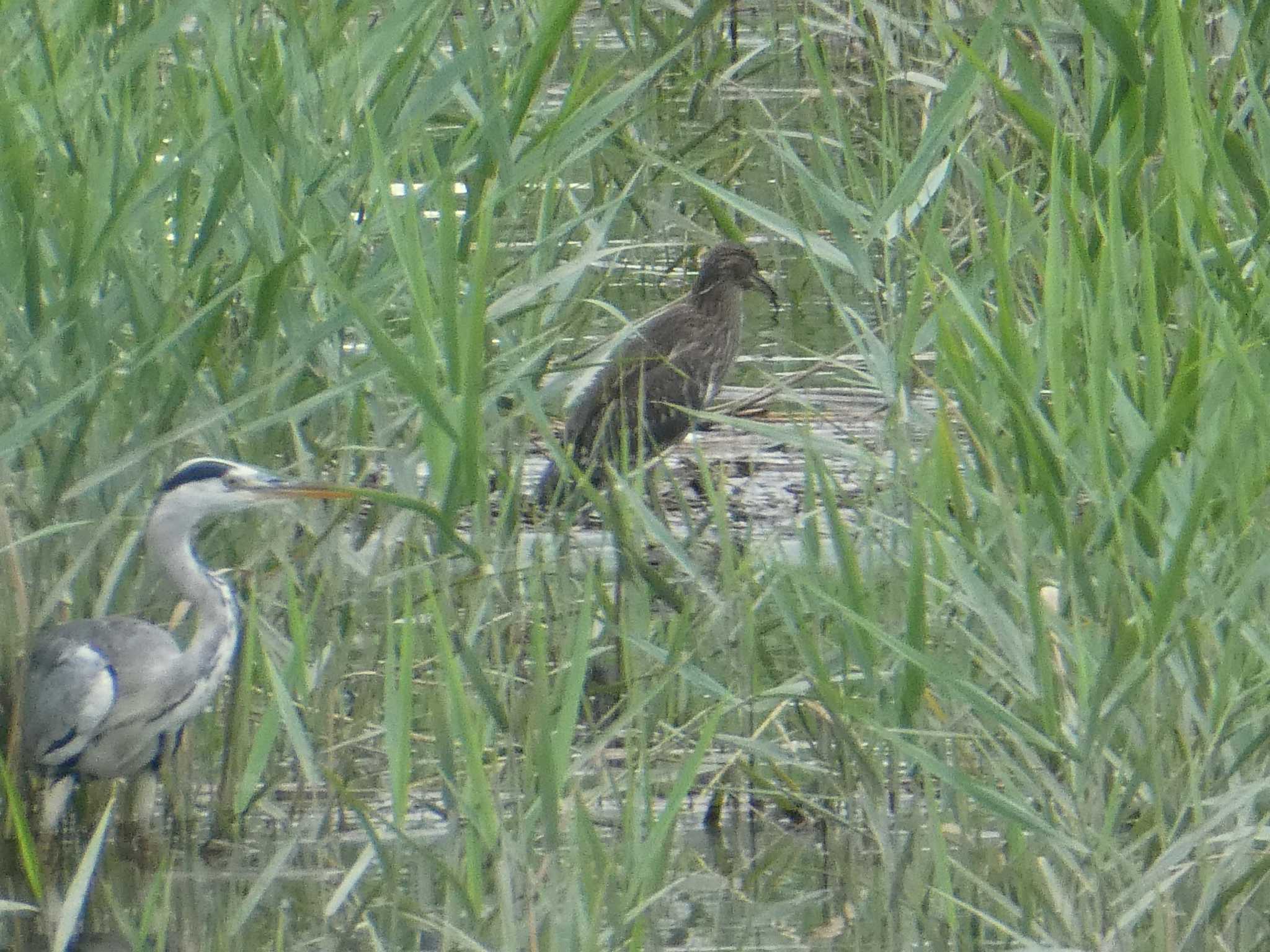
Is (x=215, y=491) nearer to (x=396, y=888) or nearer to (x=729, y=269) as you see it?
(x=396, y=888)

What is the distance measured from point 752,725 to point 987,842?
0.66 m

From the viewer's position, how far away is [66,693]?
3.85 metres

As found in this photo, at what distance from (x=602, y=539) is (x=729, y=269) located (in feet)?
7.29

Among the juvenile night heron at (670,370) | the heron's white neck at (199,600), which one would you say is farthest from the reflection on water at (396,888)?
the juvenile night heron at (670,370)

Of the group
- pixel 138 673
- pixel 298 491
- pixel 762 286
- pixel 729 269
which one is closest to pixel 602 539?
pixel 298 491

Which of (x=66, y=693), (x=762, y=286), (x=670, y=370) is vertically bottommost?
(x=66, y=693)

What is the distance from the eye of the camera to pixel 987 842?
11.6 ft

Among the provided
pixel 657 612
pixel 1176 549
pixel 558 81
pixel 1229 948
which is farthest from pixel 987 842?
pixel 558 81

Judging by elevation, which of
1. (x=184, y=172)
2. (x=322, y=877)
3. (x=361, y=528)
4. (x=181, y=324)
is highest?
(x=184, y=172)

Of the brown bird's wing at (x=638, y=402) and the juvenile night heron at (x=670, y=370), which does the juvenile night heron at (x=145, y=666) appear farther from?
the brown bird's wing at (x=638, y=402)

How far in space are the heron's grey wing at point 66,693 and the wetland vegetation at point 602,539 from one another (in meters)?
0.05

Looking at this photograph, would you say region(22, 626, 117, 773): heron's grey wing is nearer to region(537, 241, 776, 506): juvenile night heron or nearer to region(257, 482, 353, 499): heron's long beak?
region(257, 482, 353, 499): heron's long beak

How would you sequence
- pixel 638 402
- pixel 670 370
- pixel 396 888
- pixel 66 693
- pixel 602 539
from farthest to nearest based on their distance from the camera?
1. pixel 670 370
2. pixel 638 402
3. pixel 602 539
4. pixel 66 693
5. pixel 396 888

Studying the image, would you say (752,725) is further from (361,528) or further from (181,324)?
(181,324)
